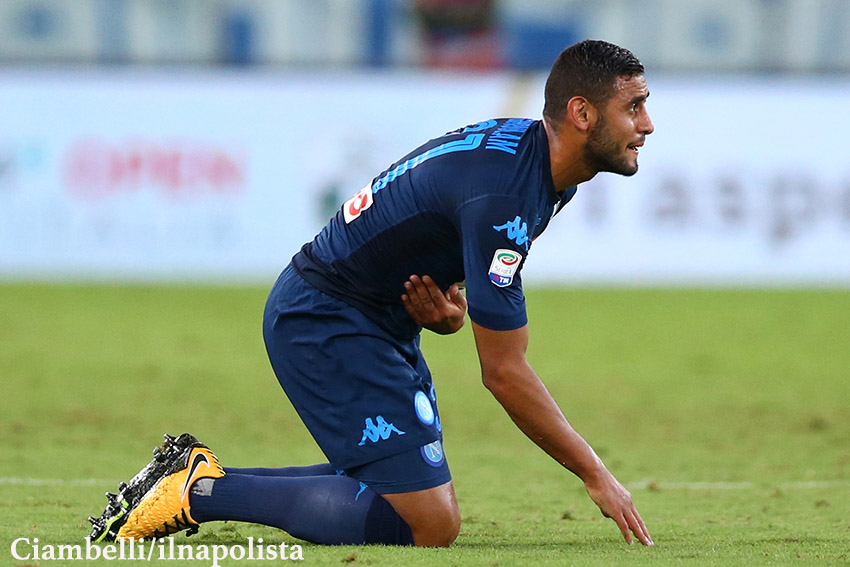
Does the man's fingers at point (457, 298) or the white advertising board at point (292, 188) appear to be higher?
the man's fingers at point (457, 298)

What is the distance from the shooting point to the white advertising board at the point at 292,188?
14945 millimetres

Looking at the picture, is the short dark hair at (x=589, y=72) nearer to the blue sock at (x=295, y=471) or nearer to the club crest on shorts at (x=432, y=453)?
the club crest on shorts at (x=432, y=453)

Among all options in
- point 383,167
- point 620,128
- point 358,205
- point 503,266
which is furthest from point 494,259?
point 383,167

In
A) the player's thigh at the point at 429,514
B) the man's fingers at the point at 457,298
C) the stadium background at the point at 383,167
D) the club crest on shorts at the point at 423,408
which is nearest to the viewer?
the player's thigh at the point at 429,514

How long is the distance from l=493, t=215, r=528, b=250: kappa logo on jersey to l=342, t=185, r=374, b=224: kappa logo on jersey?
68cm

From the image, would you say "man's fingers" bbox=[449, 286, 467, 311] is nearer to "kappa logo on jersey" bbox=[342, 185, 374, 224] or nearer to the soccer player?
the soccer player

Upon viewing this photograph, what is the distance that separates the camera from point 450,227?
471 cm

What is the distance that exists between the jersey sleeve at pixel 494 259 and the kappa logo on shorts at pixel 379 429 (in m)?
Answer: 0.61

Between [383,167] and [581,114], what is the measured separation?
10737 millimetres

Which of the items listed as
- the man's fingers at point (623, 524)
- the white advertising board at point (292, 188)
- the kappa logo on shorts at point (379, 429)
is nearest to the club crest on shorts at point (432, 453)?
the kappa logo on shorts at point (379, 429)

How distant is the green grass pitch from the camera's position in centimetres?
515

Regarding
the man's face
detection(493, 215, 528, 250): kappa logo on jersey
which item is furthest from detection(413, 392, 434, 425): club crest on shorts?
the man's face

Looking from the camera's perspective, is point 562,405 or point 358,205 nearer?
point 358,205

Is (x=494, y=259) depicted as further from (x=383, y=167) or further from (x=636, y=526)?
(x=383, y=167)
